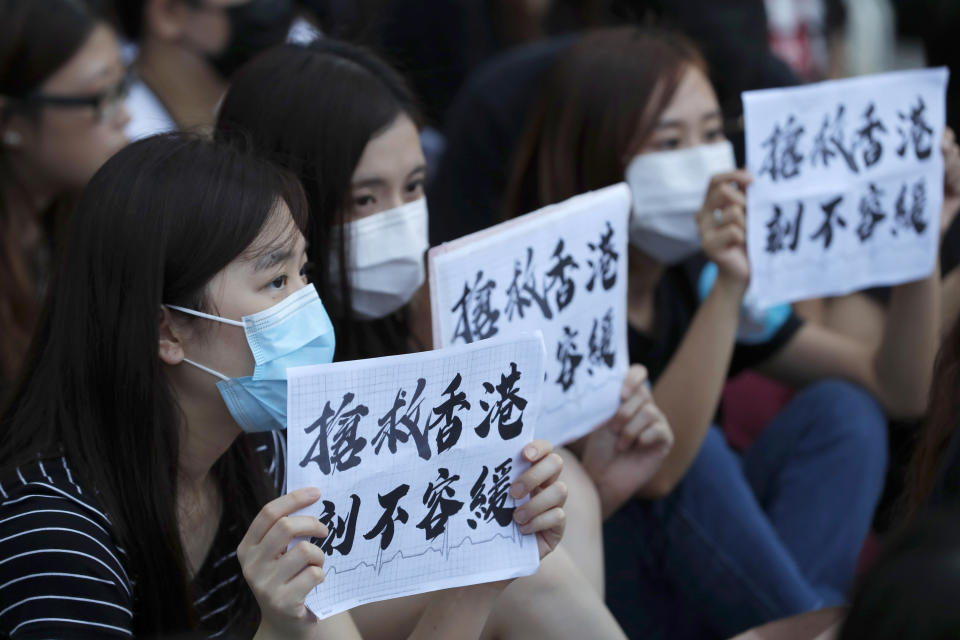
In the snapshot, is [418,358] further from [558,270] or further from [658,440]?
[658,440]

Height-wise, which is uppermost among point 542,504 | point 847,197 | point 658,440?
point 847,197

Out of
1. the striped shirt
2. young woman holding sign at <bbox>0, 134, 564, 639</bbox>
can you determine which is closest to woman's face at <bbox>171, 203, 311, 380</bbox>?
young woman holding sign at <bbox>0, 134, 564, 639</bbox>

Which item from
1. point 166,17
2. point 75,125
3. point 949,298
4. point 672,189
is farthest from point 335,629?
point 166,17

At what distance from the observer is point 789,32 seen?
578cm

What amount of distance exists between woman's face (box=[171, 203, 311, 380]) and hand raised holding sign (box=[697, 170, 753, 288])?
44.1 inches

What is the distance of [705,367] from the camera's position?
2.69m

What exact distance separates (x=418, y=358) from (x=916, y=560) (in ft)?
2.81

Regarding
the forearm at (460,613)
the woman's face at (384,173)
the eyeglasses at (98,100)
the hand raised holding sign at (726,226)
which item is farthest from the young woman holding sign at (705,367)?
the eyeglasses at (98,100)

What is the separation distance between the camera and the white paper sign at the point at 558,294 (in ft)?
6.77

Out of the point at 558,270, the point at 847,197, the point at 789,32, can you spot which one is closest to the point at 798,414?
the point at 847,197

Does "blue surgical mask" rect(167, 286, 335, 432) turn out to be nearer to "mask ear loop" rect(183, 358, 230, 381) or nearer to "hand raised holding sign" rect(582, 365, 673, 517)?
"mask ear loop" rect(183, 358, 230, 381)

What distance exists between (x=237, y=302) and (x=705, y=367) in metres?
1.25

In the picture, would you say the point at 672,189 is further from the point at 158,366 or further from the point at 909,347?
the point at 158,366

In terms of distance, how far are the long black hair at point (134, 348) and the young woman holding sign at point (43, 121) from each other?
137 centimetres
